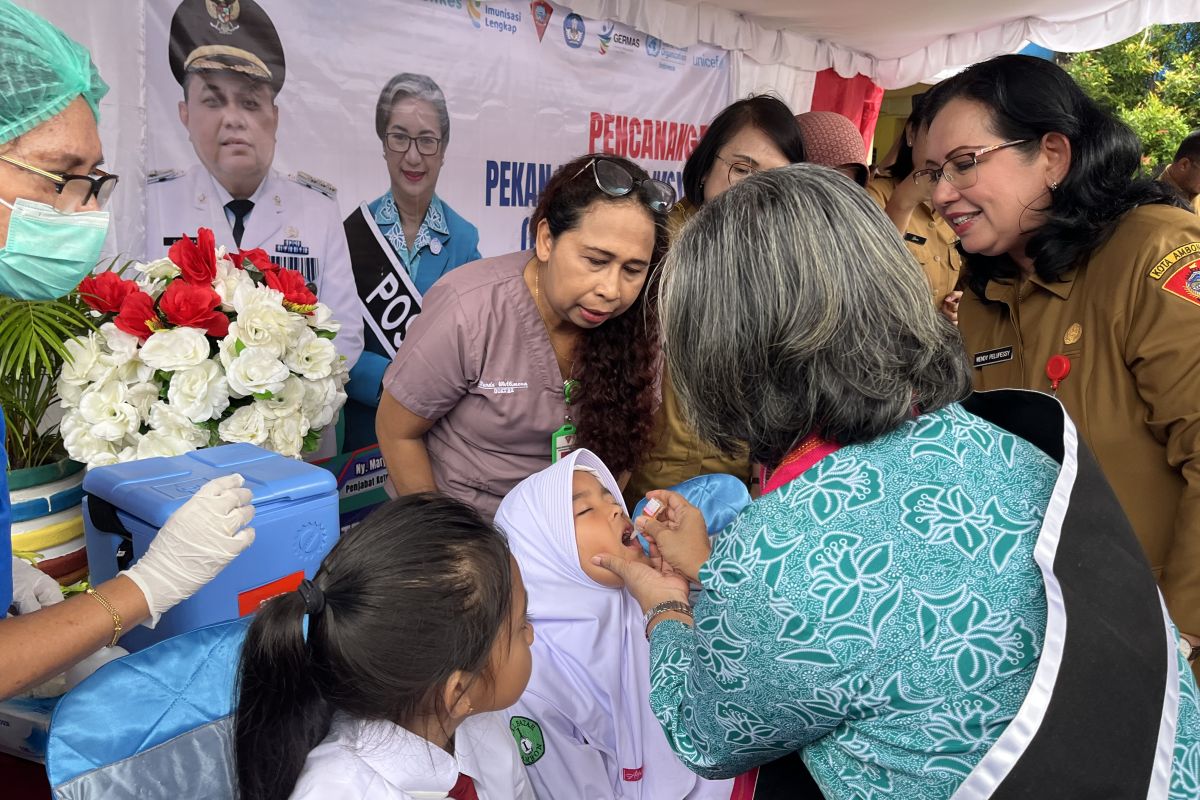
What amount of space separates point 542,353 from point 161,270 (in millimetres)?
926

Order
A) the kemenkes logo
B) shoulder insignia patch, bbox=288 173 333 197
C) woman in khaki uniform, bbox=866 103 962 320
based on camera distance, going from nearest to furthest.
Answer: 1. shoulder insignia patch, bbox=288 173 333 197
2. woman in khaki uniform, bbox=866 103 962 320
3. the kemenkes logo

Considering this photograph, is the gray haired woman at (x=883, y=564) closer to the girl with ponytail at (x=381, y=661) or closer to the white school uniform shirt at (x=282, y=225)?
the girl with ponytail at (x=381, y=661)

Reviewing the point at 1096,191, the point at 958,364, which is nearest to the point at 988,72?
the point at 1096,191

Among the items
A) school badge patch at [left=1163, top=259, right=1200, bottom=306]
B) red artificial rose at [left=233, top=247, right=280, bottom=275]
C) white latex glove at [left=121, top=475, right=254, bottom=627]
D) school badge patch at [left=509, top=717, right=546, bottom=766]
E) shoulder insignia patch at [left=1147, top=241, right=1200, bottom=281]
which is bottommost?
school badge patch at [left=509, top=717, right=546, bottom=766]

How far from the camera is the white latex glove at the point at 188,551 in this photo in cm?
126

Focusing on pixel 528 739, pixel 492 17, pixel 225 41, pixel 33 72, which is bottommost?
pixel 528 739

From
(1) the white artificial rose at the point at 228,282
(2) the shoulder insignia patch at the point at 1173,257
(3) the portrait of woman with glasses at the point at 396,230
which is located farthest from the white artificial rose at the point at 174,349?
(2) the shoulder insignia patch at the point at 1173,257

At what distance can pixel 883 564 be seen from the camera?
92 cm

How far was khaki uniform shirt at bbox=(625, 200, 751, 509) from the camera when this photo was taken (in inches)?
95.3

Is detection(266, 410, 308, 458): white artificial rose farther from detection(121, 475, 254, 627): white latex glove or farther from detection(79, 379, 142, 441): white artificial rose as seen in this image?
detection(121, 475, 254, 627): white latex glove

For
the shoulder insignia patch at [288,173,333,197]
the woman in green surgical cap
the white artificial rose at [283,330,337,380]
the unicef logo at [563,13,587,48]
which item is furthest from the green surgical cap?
the unicef logo at [563,13,587,48]

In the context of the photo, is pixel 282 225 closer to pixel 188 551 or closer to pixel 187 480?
pixel 187 480

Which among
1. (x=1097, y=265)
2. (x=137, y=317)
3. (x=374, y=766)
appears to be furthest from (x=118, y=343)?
(x=1097, y=265)

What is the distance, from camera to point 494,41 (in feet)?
11.8
